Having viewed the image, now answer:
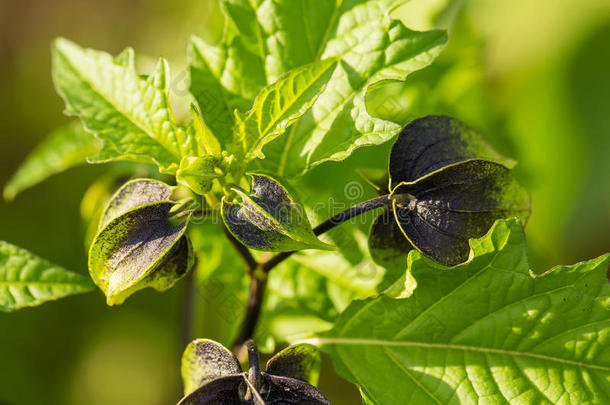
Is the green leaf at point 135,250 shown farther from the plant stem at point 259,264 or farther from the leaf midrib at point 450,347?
the leaf midrib at point 450,347

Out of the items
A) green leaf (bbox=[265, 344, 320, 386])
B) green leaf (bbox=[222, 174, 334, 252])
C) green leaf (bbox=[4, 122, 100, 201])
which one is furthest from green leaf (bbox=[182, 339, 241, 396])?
green leaf (bbox=[4, 122, 100, 201])

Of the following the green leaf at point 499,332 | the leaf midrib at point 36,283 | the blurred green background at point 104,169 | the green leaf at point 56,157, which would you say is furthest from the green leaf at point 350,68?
the blurred green background at point 104,169

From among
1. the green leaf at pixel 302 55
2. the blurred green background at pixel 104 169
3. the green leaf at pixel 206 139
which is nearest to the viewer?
the green leaf at pixel 206 139

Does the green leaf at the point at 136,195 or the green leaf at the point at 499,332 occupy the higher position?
the green leaf at the point at 136,195

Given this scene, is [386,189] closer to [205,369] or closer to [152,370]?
[205,369]

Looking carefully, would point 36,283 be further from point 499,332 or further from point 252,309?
point 499,332

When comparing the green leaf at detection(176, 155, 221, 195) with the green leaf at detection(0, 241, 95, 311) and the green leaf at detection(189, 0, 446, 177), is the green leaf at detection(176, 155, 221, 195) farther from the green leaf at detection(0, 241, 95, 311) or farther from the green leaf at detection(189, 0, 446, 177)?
the green leaf at detection(0, 241, 95, 311)
